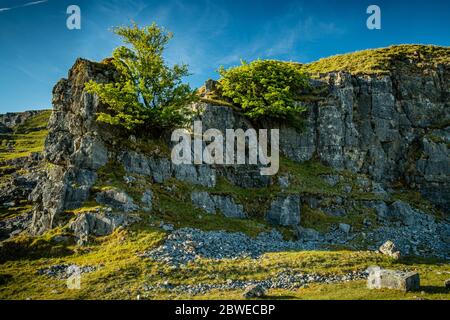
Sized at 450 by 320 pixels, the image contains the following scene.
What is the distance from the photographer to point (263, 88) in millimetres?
53250

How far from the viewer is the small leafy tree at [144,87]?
38188mm

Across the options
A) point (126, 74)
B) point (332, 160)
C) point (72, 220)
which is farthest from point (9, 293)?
point (332, 160)

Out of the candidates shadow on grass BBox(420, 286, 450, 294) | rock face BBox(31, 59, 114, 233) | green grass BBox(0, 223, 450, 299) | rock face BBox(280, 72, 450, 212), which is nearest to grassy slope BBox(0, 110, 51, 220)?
rock face BBox(31, 59, 114, 233)

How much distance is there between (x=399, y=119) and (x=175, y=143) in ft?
129

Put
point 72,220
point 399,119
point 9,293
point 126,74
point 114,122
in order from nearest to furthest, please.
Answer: point 9,293 → point 72,220 → point 114,122 → point 126,74 → point 399,119

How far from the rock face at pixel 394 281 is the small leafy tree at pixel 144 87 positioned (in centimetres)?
2650

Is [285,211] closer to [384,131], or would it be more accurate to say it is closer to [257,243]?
[257,243]

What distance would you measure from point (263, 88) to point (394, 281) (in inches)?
1445

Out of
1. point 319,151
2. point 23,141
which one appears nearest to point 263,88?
point 319,151

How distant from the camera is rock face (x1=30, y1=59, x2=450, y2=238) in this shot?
3500 centimetres

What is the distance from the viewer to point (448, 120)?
59.8 metres

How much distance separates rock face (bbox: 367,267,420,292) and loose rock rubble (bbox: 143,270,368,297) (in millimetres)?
2597

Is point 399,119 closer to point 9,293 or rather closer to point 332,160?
point 332,160

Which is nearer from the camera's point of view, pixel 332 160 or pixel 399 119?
pixel 332 160
